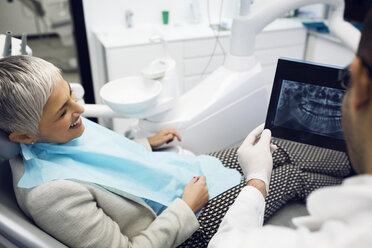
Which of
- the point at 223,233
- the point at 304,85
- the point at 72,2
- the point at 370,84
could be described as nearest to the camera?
the point at 370,84

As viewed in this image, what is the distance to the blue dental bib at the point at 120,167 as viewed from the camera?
98 centimetres

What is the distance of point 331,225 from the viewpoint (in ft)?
1.69

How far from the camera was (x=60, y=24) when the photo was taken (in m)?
→ 3.63

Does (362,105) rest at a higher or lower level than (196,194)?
higher

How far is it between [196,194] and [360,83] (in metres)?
0.76

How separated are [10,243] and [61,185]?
0.60ft

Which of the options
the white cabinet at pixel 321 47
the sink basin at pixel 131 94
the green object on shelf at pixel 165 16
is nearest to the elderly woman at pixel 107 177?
the sink basin at pixel 131 94

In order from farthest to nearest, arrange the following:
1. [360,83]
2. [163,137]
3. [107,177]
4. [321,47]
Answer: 1. [321,47]
2. [163,137]
3. [107,177]
4. [360,83]

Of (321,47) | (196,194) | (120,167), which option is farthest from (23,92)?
(321,47)

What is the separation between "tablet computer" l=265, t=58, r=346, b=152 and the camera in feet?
2.75

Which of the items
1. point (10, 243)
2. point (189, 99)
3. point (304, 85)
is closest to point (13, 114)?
point (10, 243)

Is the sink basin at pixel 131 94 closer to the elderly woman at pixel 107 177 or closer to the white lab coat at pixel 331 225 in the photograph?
the elderly woman at pixel 107 177

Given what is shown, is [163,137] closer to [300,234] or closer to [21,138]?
[21,138]

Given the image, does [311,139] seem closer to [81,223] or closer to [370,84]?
[370,84]
